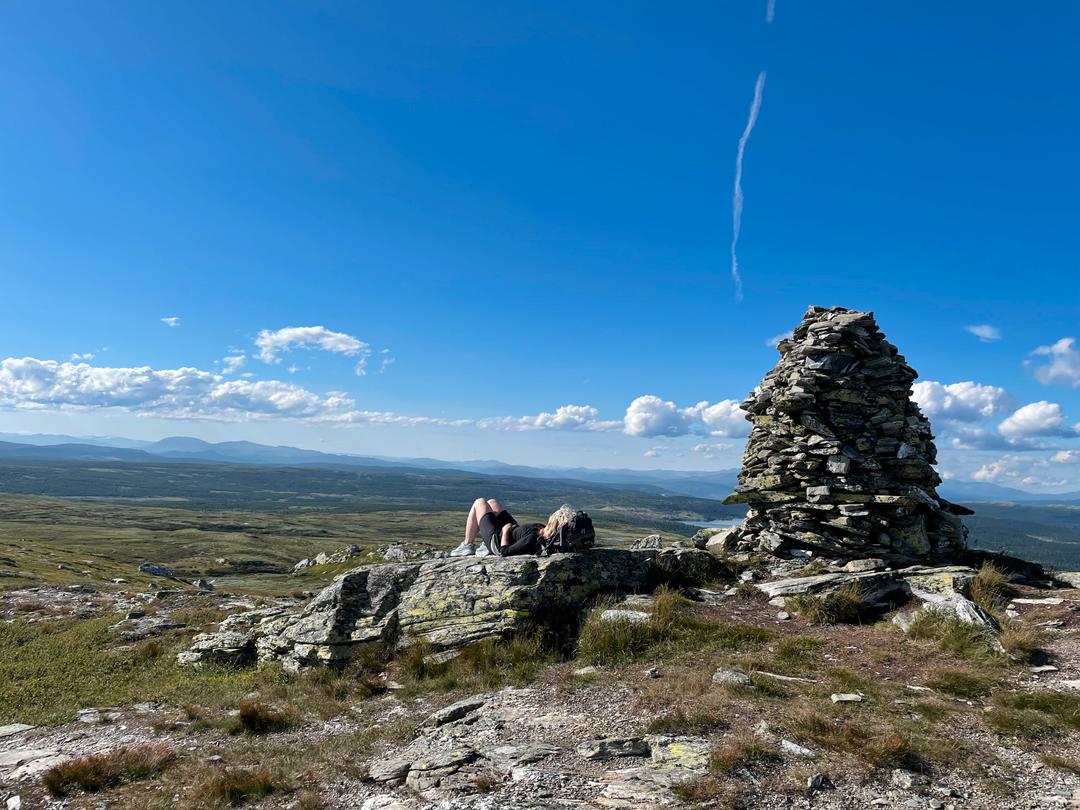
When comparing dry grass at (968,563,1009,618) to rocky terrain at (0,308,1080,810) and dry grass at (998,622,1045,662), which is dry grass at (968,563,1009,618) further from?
dry grass at (998,622,1045,662)

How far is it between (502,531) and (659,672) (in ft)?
26.0

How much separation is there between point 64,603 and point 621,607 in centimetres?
3287

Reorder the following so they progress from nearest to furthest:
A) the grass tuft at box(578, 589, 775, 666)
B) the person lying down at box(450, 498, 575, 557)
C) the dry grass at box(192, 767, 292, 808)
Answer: the dry grass at box(192, 767, 292, 808), the grass tuft at box(578, 589, 775, 666), the person lying down at box(450, 498, 575, 557)

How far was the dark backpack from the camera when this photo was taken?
59.5ft

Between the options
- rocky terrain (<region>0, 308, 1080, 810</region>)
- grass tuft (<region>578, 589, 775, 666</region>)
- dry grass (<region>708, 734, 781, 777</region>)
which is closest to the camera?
dry grass (<region>708, 734, 781, 777</region>)

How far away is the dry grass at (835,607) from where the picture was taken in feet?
52.0

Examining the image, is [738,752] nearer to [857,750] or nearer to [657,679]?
[857,750]

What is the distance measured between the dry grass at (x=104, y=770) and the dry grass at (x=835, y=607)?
15.8 metres

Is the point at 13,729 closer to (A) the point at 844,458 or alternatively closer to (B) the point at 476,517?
(B) the point at 476,517

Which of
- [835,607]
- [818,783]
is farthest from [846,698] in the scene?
[835,607]

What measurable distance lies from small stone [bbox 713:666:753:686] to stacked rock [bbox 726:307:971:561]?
433 inches

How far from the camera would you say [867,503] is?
71.3 feet

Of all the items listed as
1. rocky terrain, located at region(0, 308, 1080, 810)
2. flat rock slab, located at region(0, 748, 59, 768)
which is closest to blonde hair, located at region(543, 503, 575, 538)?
rocky terrain, located at region(0, 308, 1080, 810)

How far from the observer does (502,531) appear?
768 inches
